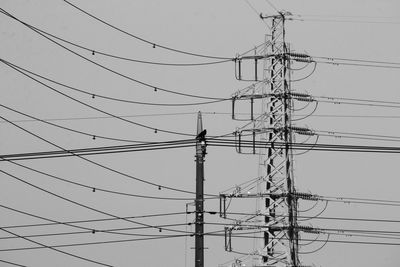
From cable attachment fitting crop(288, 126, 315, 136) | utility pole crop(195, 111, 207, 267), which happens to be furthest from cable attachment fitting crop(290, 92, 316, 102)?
utility pole crop(195, 111, 207, 267)

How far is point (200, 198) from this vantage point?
22984mm

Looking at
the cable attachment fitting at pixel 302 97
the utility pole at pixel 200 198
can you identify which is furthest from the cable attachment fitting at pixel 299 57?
the utility pole at pixel 200 198

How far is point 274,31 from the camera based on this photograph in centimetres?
4041

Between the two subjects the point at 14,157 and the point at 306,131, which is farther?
A: the point at 306,131

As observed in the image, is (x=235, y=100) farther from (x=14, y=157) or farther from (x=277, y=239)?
(x=14, y=157)

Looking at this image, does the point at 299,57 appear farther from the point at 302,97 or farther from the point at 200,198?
the point at 200,198

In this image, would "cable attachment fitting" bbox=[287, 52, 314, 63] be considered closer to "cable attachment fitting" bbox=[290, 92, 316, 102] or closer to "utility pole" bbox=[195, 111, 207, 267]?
"cable attachment fitting" bbox=[290, 92, 316, 102]

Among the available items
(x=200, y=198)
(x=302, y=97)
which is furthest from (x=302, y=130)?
(x=200, y=198)

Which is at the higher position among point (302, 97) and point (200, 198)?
point (302, 97)

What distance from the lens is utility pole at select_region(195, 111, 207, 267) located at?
22625 mm

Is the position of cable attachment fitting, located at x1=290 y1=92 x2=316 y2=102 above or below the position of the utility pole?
above

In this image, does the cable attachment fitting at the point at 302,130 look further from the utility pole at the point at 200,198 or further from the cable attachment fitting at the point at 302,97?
the utility pole at the point at 200,198

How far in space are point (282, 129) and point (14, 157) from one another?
52.4 ft

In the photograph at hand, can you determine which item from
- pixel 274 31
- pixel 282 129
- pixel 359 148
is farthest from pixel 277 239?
pixel 359 148
